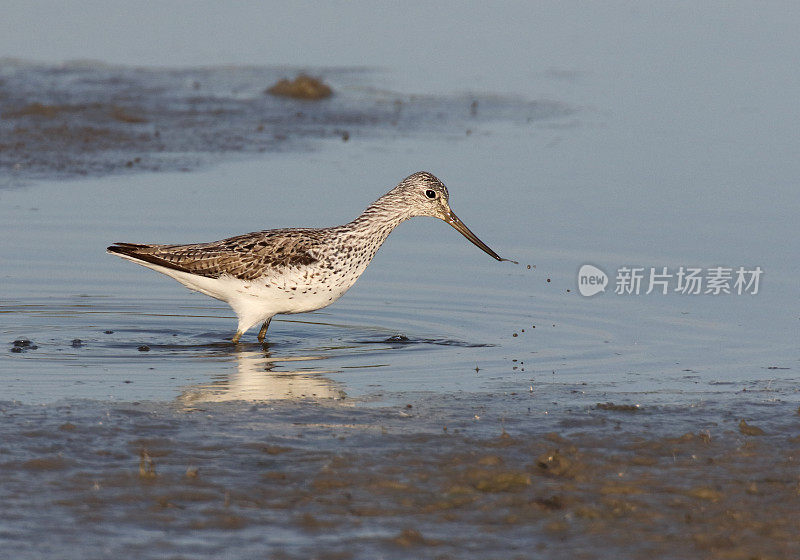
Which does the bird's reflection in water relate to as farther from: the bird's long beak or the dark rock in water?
the bird's long beak

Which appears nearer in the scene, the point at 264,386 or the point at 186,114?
the point at 264,386

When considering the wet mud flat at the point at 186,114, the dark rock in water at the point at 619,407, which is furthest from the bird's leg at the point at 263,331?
the wet mud flat at the point at 186,114

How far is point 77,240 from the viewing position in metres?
12.7

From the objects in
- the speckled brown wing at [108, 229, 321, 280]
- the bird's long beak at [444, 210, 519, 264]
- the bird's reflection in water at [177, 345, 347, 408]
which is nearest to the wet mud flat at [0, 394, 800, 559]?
the bird's reflection in water at [177, 345, 347, 408]

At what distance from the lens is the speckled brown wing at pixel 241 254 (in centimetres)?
1000

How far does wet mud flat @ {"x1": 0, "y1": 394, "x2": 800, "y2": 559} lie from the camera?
573cm

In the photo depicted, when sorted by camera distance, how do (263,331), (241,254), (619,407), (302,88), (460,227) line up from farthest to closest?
(302,88) → (460,227) → (263,331) → (241,254) → (619,407)

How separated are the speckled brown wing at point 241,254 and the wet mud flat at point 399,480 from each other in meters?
2.24

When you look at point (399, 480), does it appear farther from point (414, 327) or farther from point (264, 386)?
point (414, 327)

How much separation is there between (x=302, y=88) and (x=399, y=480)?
14.1m

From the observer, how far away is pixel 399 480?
21.2 ft

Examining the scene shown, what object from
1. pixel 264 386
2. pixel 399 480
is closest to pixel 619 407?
pixel 399 480

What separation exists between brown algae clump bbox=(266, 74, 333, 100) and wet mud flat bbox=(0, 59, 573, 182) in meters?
0.02

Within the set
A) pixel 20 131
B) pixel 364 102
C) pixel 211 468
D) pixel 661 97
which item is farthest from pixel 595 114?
pixel 211 468
